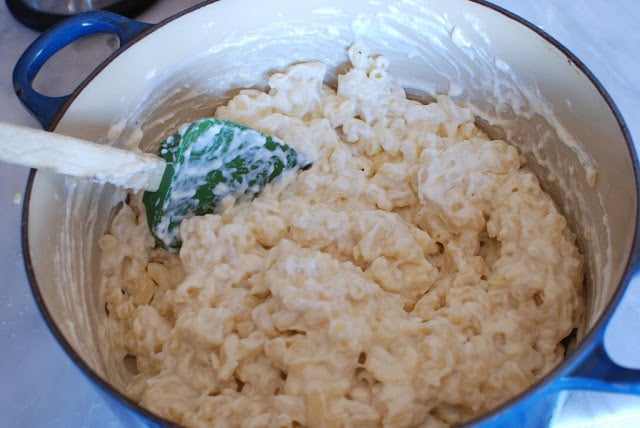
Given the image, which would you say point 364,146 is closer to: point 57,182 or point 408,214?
point 408,214

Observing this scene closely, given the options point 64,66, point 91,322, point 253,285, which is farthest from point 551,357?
point 64,66

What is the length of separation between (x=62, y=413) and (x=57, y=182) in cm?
43

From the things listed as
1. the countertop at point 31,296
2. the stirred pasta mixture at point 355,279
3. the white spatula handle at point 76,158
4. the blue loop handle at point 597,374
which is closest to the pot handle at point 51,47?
the white spatula handle at point 76,158

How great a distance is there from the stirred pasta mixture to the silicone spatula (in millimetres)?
41

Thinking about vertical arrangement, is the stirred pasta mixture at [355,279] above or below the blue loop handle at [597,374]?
below

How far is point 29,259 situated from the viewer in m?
0.93

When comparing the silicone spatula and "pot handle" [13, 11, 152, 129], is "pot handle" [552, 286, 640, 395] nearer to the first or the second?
the silicone spatula

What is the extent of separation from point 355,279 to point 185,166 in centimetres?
38

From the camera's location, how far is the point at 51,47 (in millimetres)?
1175

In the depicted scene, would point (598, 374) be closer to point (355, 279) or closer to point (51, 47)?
point (355, 279)

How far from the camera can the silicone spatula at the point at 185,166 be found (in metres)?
1.01

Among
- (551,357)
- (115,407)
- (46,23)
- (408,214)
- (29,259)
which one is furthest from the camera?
(46,23)

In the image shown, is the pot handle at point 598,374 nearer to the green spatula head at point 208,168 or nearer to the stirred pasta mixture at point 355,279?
the stirred pasta mixture at point 355,279

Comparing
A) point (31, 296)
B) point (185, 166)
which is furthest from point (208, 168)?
point (31, 296)
